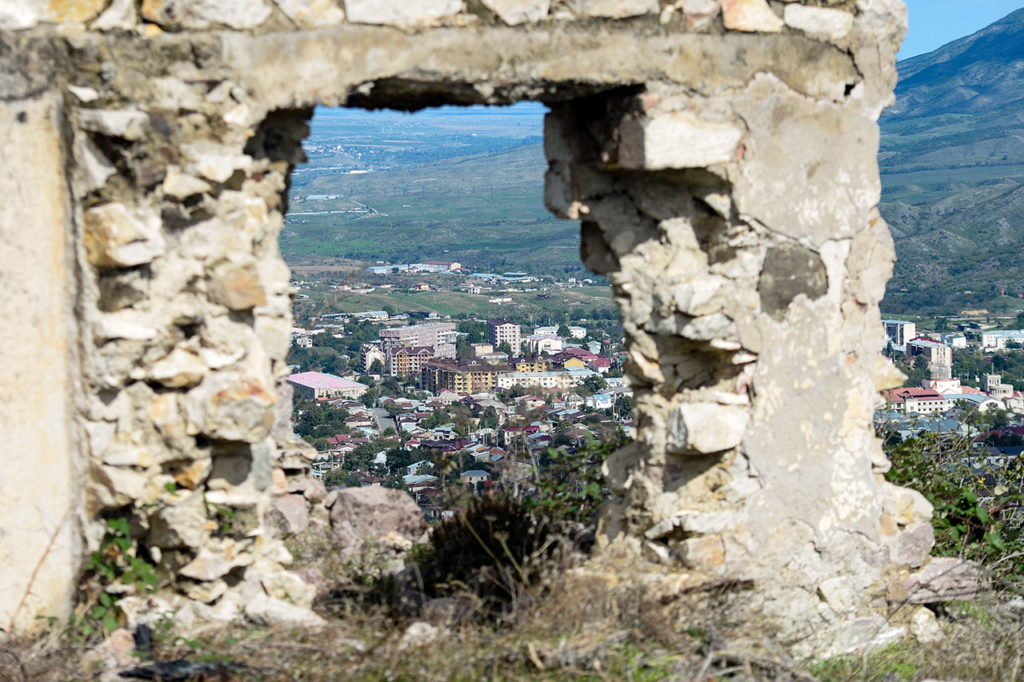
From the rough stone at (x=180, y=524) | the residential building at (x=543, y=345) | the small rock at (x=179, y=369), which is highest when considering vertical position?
the small rock at (x=179, y=369)

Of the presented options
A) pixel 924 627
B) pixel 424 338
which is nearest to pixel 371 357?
pixel 424 338

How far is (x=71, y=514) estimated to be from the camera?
3.88 metres

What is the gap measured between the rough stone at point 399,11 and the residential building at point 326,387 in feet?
36.5

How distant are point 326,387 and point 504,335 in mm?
8345

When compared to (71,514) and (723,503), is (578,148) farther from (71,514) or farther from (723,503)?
(71,514)

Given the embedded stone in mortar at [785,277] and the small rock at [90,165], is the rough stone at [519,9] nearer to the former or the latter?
the embedded stone in mortar at [785,277]

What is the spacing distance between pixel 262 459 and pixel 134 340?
2.12 feet

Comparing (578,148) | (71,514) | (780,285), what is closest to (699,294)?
(780,285)

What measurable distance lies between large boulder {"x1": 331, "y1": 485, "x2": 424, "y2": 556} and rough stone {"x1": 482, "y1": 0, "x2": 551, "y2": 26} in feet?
10.1

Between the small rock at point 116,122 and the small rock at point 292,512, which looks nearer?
the small rock at point 116,122

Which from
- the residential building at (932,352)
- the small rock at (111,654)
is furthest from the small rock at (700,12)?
the residential building at (932,352)

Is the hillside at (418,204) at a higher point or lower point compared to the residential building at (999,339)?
higher

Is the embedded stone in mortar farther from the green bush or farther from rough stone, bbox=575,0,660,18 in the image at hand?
the green bush

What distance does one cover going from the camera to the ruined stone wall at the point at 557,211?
371cm
